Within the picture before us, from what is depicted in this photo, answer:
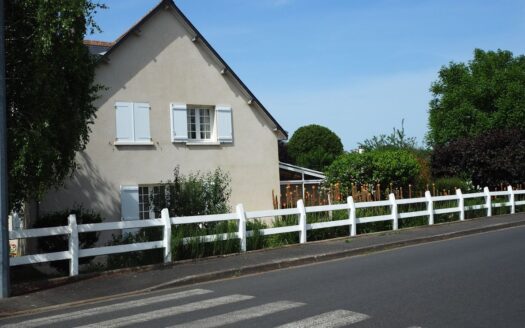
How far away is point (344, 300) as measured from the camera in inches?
307

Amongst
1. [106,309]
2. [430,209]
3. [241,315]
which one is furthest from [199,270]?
[430,209]

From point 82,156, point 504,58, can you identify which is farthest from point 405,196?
point 504,58

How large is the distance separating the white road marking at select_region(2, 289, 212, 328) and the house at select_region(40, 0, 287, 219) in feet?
29.3

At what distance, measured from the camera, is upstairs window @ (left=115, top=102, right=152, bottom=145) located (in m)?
18.3

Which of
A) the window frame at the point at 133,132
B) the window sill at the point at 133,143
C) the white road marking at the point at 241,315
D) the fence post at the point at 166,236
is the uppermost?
the window frame at the point at 133,132

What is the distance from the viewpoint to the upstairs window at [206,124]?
64.3 feet

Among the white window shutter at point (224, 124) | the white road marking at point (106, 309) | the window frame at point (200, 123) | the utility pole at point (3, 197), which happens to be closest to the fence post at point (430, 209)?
the white window shutter at point (224, 124)

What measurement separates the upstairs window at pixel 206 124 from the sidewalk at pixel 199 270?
6.52 meters

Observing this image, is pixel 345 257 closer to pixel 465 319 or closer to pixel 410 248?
pixel 410 248

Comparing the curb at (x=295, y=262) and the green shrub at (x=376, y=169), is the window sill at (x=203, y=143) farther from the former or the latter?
the curb at (x=295, y=262)

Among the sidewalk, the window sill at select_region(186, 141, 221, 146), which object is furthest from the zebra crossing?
the window sill at select_region(186, 141, 221, 146)

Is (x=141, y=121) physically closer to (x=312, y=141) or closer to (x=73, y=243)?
(x=73, y=243)

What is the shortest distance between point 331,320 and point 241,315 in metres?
1.16

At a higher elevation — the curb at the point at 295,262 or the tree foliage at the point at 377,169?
the tree foliage at the point at 377,169
